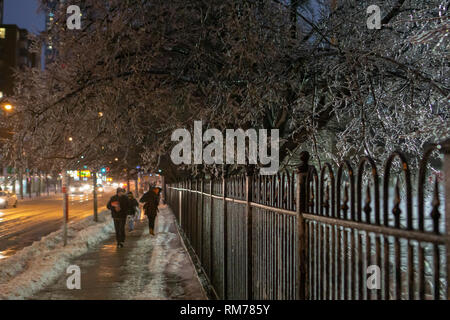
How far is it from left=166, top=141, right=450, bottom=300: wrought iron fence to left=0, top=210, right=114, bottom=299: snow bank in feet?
12.5

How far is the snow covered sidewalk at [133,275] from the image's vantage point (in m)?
8.05

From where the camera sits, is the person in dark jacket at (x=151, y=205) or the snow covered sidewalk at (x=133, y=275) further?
the person in dark jacket at (x=151, y=205)

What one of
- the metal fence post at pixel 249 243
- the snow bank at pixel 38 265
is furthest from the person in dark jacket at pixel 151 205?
the metal fence post at pixel 249 243

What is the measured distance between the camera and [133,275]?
9.76 metres

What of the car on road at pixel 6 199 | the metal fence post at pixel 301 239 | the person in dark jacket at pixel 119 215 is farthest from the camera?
the car on road at pixel 6 199

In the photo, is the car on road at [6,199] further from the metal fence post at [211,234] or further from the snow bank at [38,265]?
the metal fence post at [211,234]

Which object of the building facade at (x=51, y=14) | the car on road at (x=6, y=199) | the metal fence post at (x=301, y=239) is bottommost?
the car on road at (x=6, y=199)

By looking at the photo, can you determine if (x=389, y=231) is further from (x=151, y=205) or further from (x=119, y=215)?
(x=151, y=205)

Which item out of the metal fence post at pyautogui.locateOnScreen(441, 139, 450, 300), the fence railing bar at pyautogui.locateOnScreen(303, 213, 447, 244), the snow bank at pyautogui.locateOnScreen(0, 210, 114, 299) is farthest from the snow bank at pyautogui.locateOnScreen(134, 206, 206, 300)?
the metal fence post at pyautogui.locateOnScreen(441, 139, 450, 300)

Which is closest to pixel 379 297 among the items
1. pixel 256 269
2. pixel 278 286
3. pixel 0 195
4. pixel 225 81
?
pixel 278 286

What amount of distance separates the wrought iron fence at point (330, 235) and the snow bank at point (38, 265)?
3.80 metres

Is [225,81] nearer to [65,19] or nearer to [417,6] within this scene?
[65,19]

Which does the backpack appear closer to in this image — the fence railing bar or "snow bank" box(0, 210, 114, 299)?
"snow bank" box(0, 210, 114, 299)
